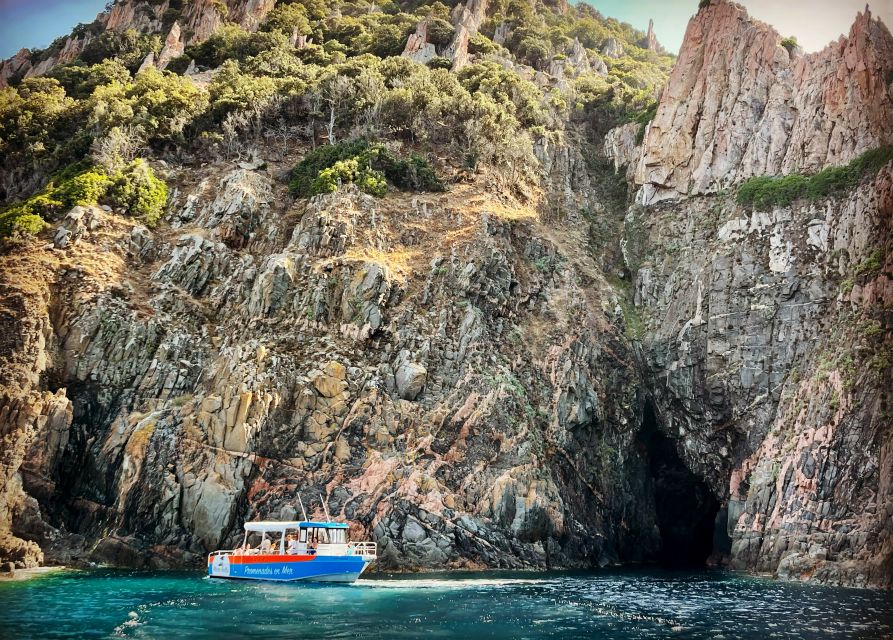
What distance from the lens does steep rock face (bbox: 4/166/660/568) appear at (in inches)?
1606

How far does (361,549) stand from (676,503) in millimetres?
32722

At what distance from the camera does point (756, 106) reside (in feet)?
199

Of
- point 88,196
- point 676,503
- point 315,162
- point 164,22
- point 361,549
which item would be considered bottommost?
point 361,549

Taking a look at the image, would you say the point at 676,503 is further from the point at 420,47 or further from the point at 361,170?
the point at 420,47

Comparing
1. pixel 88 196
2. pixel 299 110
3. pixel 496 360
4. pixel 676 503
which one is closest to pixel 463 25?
pixel 299 110

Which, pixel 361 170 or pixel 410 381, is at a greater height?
pixel 361 170

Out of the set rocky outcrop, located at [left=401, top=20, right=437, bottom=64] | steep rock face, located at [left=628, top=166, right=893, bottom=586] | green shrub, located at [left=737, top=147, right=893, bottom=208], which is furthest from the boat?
rocky outcrop, located at [left=401, top=20, right=437, bottom=64]

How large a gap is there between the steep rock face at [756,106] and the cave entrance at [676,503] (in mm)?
21735

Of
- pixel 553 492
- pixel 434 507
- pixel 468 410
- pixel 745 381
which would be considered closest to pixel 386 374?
pixel 468 410

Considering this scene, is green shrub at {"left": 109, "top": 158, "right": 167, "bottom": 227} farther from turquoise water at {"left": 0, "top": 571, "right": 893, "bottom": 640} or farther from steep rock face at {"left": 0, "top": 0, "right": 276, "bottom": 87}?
steep rock face at {"left": 0, "top": 0, "right": 276, "bottom": 87}

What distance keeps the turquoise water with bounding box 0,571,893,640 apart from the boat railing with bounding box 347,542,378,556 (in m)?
1.39

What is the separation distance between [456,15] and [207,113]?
45.5 m

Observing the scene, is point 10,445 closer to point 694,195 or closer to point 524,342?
point 524,342

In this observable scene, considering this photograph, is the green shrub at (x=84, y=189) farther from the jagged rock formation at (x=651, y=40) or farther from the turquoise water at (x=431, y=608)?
the jagged rock formation at (x=651, y=40)
